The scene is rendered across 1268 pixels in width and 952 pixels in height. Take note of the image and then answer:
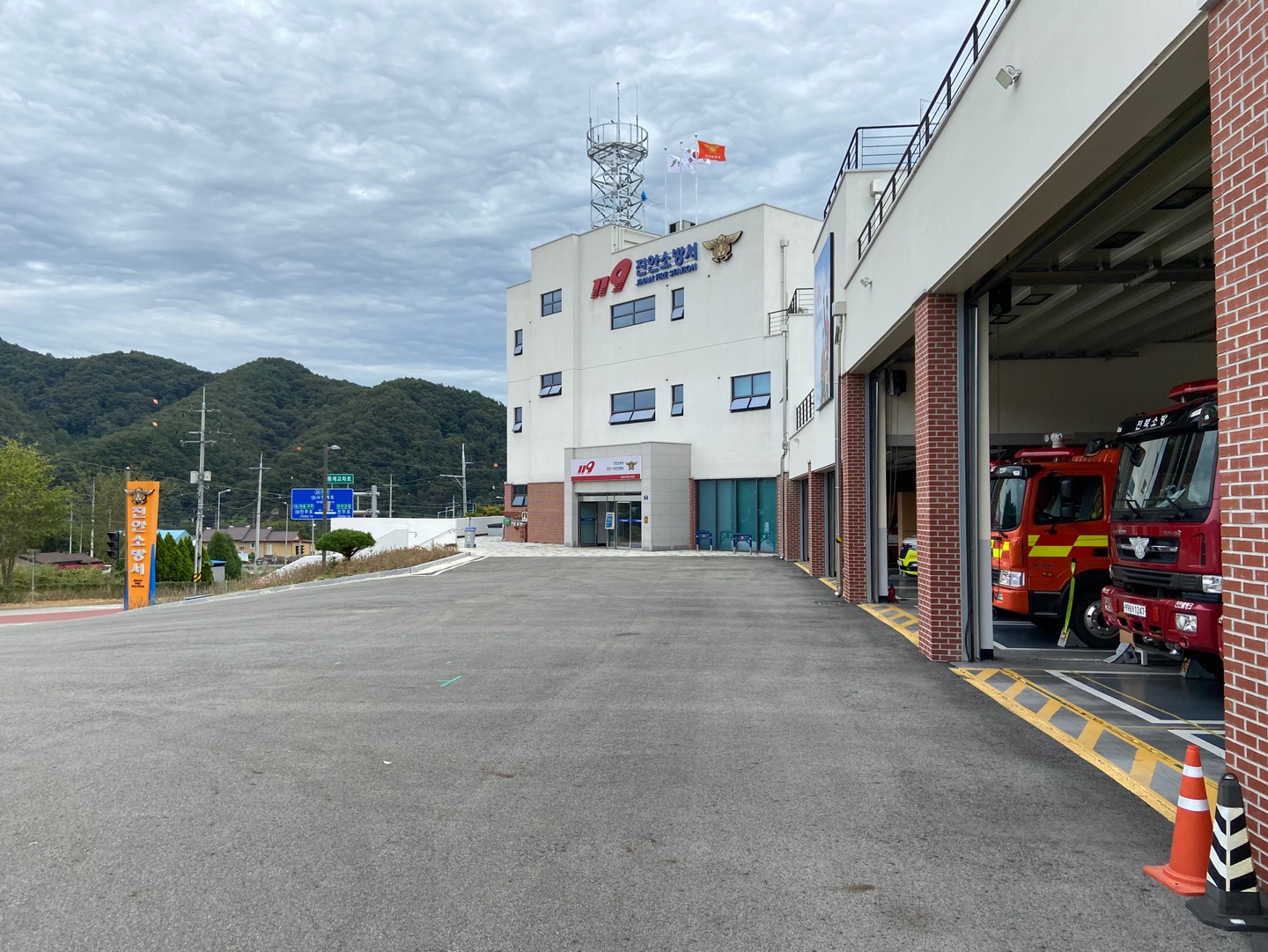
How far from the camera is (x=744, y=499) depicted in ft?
139

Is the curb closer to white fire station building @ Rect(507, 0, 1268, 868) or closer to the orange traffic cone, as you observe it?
white fire station building @ Rect(507, 0, 1268, 868)

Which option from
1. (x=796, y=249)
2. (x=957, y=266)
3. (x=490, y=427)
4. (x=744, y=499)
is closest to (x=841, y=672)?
(x=957, y=266)

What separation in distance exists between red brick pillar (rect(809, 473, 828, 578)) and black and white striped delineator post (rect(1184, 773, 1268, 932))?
21.4 meters

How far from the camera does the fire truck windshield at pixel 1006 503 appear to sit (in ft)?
43.3

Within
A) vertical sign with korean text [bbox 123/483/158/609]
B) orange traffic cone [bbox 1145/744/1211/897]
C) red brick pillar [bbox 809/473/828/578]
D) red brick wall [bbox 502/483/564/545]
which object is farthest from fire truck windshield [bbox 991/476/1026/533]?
red brick wall [bbox 502/483/564/545]

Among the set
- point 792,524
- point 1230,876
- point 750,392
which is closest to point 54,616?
point 792,524

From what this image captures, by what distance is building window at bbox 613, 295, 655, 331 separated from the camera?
47344mm

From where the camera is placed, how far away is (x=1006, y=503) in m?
13.6

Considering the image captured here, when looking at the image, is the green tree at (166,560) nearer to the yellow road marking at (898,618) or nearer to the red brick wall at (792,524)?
the red brick wall at (792,524)

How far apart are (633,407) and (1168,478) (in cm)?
3951

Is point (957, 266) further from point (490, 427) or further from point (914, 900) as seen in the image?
point (490, 427)

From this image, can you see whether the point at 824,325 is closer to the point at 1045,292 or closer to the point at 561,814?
the point at 1045,292

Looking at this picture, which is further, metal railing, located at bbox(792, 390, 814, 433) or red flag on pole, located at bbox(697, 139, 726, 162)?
red flag on pole, located at bbox(697, 139, 726, 162)

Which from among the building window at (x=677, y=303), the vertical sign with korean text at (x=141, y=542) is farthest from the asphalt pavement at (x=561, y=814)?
the building window at (x=677, y=303)
